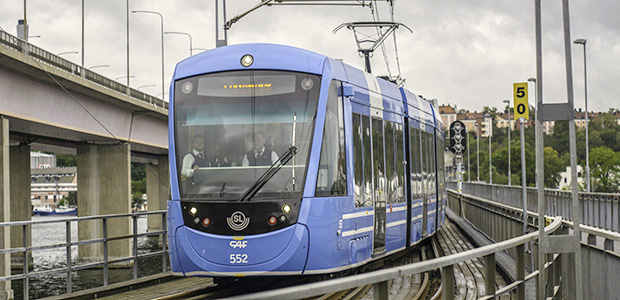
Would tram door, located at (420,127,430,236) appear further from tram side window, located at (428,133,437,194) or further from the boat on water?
the boat on water

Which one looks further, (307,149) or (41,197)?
(41,197)

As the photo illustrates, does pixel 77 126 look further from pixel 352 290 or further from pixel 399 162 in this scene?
pixel 352 290

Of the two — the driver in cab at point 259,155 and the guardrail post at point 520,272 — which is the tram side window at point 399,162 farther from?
the guardrail post at point 520,272

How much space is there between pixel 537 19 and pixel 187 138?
5155 mm

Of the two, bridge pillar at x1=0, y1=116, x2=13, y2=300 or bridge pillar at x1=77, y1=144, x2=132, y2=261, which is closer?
bridge pillar at x1=0, y1=116, x2=13, y2=300

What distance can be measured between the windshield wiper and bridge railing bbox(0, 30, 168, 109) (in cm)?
1617

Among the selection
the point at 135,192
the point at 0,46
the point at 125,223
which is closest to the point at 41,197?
the point at 135,192

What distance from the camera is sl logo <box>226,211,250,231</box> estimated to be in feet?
38.0

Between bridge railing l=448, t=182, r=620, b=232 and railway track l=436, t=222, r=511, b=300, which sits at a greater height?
bridge railing l=448, t=182, r=620, b=232

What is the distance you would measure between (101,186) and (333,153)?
3355 centimetres

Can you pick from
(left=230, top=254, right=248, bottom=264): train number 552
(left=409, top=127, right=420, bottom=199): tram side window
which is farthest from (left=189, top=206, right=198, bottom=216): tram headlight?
(left=409, top=127, right=420, bottom=199): tram side window

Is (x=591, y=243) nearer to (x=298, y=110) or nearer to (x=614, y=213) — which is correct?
(x=298, y=110)

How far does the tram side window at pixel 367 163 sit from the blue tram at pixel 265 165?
20 centimetres

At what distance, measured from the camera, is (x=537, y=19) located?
8914mm
